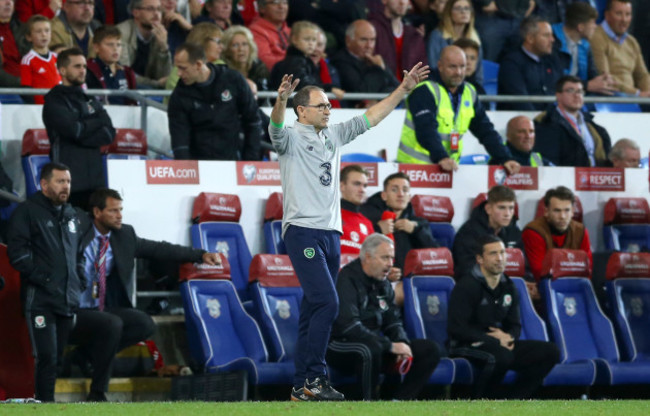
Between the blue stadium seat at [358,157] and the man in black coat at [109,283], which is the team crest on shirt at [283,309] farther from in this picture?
the blue stadium seat at [358,157]

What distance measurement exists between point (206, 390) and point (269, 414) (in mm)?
2858

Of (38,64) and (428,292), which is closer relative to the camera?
(428,292)

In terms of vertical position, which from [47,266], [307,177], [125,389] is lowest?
[125,389]

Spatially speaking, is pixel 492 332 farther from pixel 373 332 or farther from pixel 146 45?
→ pixel 146 45

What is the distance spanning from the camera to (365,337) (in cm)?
982

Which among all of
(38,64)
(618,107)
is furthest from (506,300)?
(618,107)

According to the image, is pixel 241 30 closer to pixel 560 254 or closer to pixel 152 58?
pixel 152 58

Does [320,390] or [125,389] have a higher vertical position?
[320,390]

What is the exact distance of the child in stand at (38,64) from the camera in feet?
39.7

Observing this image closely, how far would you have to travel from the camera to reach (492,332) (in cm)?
Answer: 1048

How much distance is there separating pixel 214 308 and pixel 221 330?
21cm

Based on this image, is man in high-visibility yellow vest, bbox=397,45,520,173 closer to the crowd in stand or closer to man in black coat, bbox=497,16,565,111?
the crowd in stand

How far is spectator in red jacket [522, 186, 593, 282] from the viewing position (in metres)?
11.6

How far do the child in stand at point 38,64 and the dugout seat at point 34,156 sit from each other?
80 centimetres
